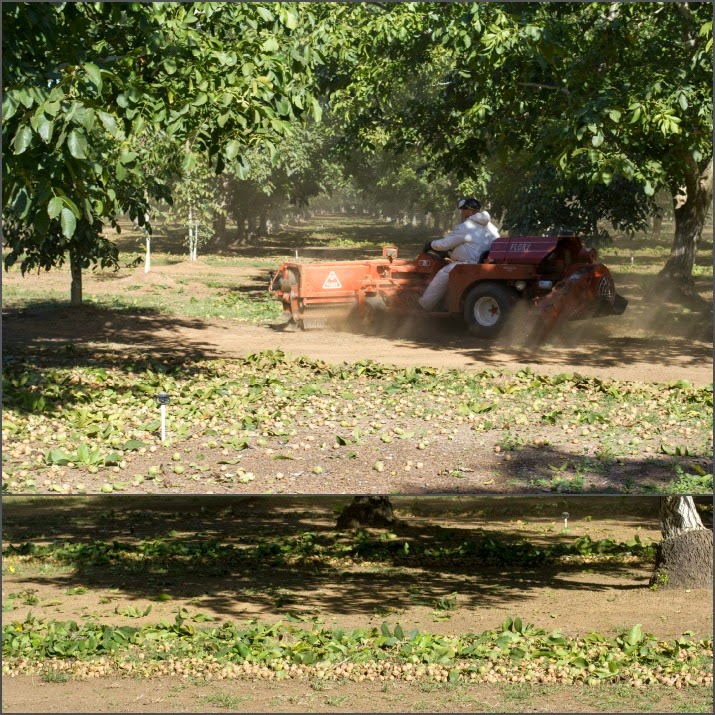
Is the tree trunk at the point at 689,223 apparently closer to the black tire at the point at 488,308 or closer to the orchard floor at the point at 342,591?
the black tire at the point at 488,308

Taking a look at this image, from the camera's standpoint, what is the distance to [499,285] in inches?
232

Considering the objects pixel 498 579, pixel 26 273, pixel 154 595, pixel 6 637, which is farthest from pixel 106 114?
pixel 498 579

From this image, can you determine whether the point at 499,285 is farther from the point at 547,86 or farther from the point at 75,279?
the point at 75,279

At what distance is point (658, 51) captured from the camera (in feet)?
22.3

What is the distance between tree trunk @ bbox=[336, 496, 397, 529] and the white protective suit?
37.0ft

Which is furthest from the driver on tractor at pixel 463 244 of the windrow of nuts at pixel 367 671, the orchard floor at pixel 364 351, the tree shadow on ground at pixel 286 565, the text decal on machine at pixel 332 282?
the tree shadow on ground at pixel 286 565

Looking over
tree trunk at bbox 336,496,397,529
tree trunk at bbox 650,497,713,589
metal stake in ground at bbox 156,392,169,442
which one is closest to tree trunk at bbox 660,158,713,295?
metal stake in ground at bbox 156,392,169,442

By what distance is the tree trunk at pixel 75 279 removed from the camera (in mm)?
6602

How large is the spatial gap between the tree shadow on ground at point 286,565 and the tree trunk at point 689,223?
26.7ft

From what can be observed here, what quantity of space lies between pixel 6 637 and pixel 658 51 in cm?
938

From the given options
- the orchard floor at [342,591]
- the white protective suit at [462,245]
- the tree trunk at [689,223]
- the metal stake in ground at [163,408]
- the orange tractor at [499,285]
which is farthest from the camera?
the orchard floor at [342,591]

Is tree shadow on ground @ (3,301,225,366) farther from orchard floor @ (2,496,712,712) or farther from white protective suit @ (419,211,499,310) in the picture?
orchard floor @ (2,496,712,712)

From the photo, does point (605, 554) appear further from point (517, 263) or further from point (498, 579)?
point (517, 263)

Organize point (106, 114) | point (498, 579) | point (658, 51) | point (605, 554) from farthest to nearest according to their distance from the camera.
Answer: point (605, 554)
point (498, 579)
point (658, 51)
point (106, 114)
